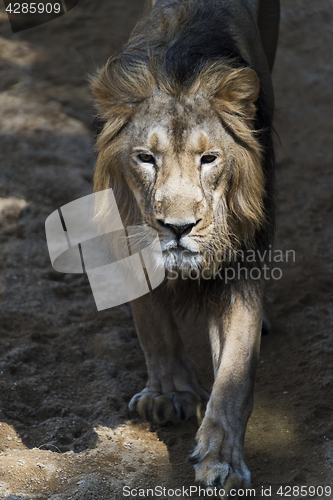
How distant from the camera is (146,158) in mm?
2748

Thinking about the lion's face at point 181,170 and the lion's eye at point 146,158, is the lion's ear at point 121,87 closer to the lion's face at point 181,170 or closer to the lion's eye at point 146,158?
the lion's face at point 181,170

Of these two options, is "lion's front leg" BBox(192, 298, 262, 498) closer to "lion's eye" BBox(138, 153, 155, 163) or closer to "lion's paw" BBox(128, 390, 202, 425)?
"lion's paw" BBox(128, 390, 202, 425)

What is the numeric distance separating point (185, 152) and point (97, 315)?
1.99 metres

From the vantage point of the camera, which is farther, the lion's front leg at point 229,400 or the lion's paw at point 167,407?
the lion's paw at point 167,407

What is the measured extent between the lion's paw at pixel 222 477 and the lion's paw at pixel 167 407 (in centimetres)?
65

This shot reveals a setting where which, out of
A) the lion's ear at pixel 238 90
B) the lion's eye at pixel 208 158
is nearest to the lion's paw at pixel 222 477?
the lion's eye at pixel 208 158

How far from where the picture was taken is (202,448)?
272 centimetres

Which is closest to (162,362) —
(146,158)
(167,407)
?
(167,407)

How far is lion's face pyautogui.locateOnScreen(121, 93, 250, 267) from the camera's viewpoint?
2594mm

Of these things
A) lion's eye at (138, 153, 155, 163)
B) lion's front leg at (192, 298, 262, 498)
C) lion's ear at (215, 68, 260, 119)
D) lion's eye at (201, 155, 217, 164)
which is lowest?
lion's front leg at (192, 298, 262, 498)

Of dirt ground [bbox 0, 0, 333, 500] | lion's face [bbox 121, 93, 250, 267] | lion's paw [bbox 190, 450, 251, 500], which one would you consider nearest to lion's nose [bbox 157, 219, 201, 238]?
lion's face [bbox 121, 93, 250, 267]

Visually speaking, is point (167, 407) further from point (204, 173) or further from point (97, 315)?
point (204, 173)

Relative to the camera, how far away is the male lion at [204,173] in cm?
264

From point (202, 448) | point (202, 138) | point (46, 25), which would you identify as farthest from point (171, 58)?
point (46, 25)
